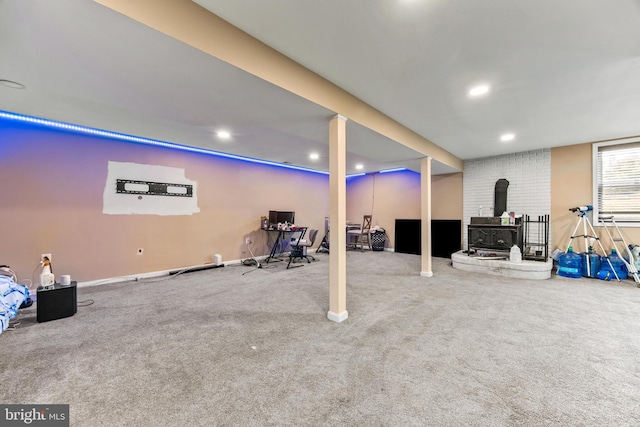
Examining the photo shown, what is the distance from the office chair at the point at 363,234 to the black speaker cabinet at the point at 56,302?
639cm

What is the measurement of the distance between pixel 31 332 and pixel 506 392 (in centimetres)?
421

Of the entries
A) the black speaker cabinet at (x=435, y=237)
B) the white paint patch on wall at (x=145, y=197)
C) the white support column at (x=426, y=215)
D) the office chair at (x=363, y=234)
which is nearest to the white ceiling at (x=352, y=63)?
the white paint patch on wall at (x=145, y=197)

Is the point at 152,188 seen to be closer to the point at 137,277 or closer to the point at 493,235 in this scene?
the point at 137,277

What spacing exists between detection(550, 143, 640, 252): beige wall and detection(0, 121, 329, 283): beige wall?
687 cm

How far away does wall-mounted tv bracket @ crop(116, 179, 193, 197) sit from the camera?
4.20m

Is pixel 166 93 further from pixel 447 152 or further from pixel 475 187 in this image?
pixel 475 187

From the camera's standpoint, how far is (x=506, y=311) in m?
2.90

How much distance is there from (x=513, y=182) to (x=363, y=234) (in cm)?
418

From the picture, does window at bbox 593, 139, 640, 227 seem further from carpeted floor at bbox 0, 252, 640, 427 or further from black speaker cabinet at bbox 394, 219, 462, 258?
black speaker cabinet at bbox 394, 219, 462, 258

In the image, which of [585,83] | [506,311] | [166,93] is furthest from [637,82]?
[166,93]

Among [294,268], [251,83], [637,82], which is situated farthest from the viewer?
[294,268]

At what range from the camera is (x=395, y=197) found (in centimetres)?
762

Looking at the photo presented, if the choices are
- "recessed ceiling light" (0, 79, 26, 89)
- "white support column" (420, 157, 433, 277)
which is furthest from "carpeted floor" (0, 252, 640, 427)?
"recessed ceiling light" (0, 79, 26, 89)

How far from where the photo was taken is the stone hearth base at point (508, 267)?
14.1 feet
